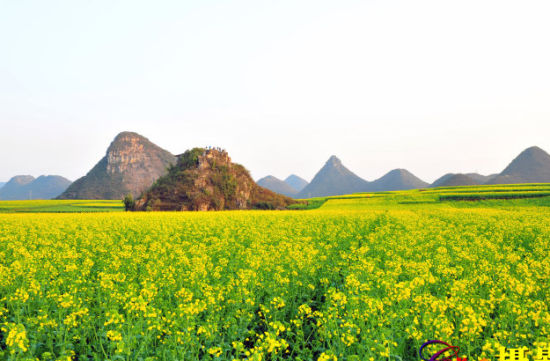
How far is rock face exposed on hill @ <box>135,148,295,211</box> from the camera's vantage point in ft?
292

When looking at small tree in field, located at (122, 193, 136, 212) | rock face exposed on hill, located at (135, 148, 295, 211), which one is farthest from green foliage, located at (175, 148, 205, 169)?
small tree in field, located at (122, 193, 136, 212)

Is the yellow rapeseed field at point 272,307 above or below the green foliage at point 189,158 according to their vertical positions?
below

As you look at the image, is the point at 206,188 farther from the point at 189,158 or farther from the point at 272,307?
the point at 272,307

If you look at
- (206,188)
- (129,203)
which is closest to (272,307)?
(129,203)

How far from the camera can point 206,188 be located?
96688 mm

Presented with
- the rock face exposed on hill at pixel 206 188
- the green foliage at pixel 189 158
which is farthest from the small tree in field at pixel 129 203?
the green foliage at pixel 189 158

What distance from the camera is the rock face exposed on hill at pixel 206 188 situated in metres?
89.1

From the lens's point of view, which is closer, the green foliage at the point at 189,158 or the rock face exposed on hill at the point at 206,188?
the rock face exposed on hill at the point at 206,188

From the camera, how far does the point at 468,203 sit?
61375 millimetres

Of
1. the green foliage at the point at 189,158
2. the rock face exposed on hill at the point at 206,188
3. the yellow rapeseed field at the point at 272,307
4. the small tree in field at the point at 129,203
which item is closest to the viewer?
the yellow rapeseed field at the point at 272,307

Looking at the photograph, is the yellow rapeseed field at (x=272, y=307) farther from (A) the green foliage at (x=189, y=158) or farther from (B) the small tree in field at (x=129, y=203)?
(A) the green foliage at (x=189, y=158)

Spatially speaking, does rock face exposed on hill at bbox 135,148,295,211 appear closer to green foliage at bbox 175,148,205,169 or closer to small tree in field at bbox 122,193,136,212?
green foliage at bbox 175,148,205,169

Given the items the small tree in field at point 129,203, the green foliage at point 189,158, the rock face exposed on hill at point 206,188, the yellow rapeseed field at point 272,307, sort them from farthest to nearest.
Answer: the green foliage at point 189,158, the rock face exposed on hill at point 206,188, the small tree in field at point 129,203, the yellow rapeseed field at point 272,307

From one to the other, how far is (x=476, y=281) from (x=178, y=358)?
8.27 m
